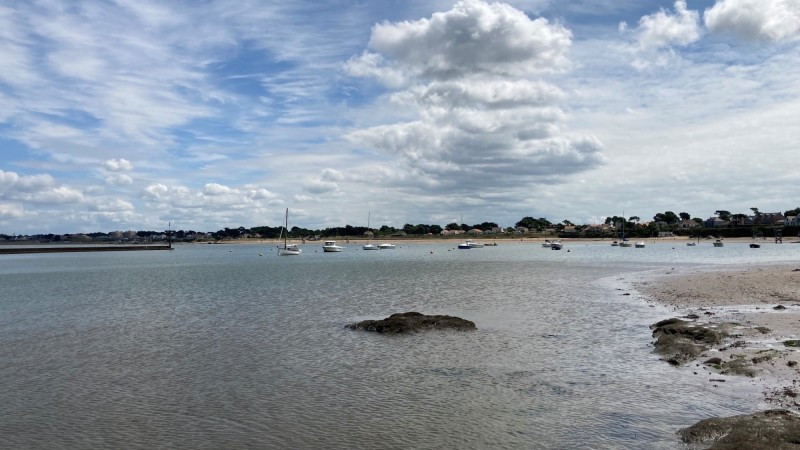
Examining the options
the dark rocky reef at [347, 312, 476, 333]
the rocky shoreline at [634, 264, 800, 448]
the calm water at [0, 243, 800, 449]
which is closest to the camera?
the rocky shoreline at [634, 264, 800, 448]

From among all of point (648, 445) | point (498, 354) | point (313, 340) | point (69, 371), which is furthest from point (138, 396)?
point (648, 445)

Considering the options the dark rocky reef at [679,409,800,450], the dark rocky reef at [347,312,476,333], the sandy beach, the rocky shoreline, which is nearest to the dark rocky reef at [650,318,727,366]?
the rocky shoreline

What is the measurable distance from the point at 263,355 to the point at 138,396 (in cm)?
708

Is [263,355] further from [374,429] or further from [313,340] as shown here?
[374,429]

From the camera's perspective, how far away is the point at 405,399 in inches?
723

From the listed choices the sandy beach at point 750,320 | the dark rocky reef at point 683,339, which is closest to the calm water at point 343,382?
the dark rocky reef at point 683,339

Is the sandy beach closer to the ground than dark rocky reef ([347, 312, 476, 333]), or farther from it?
farther from it

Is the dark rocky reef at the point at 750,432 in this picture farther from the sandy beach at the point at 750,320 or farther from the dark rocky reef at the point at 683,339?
the dark rocky reef at the point at 683,339

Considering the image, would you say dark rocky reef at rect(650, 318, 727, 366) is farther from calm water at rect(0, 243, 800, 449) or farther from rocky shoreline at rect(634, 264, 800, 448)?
calm water at rect(0, 243, 800, 449)

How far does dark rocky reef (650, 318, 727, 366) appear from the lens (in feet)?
73.9

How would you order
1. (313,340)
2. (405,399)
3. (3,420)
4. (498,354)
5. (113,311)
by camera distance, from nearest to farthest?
1. (3,420)
2. (405,399)
3. (498,354)
4. (313,340)
5. (113,311)

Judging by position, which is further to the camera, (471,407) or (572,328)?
(572,328)

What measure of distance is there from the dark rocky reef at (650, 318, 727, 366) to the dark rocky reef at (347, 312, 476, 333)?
971 centimetres

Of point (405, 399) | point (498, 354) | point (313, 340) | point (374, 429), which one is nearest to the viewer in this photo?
point (374, 429)
